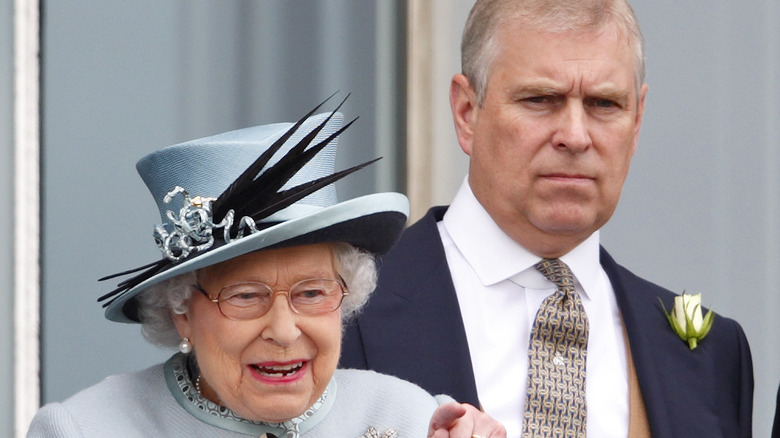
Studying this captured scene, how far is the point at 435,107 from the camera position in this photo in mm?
5023

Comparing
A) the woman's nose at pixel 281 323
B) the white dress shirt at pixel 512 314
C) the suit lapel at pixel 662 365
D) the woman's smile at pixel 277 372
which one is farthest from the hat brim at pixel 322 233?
the suit lapel at pixel 662 365

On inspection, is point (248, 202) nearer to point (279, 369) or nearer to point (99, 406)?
point (279, 369)

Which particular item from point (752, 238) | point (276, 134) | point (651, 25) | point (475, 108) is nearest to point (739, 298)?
point (752, 238)

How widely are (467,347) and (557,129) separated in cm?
58

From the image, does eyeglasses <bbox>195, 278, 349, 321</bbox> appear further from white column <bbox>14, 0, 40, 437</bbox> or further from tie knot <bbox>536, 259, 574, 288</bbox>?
white column <bbox>14, 0, 40, 437</bbox>

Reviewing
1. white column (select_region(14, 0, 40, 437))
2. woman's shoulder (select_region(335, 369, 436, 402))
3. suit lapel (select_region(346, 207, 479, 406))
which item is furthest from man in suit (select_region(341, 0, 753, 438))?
white column (select_region(14, 0, 40, 437))

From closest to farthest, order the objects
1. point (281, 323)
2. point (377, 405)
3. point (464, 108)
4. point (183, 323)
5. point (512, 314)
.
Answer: point (281, 323), point (183, 323), point (377, 405), point (512, 314), point (464, 108)

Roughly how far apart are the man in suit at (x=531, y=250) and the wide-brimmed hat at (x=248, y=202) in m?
0.74

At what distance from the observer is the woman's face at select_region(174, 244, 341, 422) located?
2430mm

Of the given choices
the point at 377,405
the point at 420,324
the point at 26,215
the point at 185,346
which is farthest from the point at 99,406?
the point at 26,215

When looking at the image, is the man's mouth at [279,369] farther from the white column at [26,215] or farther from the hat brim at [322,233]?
the white column at [26,215]

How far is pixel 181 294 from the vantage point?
250 cm

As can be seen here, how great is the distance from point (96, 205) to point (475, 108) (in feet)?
3.89

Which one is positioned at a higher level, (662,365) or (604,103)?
(604,103)
